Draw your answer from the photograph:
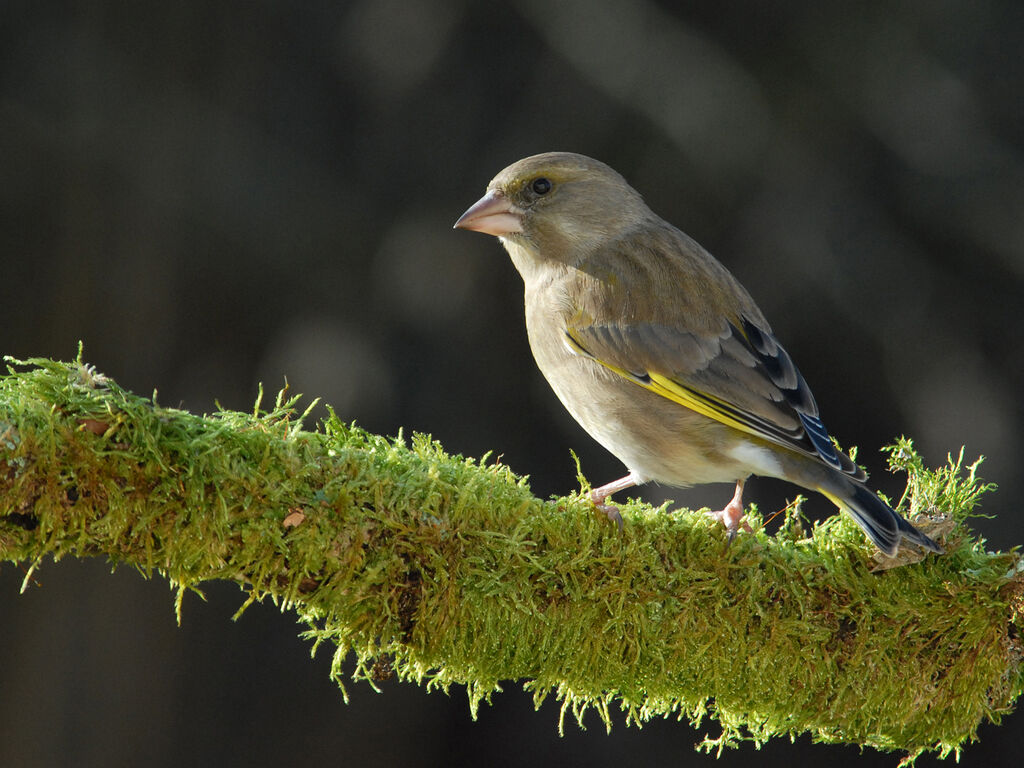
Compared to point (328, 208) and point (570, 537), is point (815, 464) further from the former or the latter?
point (328, 208)

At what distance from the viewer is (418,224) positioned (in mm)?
5527

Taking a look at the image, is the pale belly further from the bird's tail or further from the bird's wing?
the bird's tail

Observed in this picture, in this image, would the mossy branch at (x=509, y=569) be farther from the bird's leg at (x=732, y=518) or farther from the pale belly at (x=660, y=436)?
the pale belly at (x=660, y=436)

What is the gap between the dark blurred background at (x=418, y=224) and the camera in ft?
17.8

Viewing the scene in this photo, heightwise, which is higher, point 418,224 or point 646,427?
point 418,224

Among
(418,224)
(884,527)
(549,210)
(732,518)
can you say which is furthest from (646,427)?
(418,224)

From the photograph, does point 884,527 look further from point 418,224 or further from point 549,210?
point 418,224

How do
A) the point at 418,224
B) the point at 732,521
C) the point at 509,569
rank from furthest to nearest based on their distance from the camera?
the point at 418,224
the point at 732,521
the point at 509,569

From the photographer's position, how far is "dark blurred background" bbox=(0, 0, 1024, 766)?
544 centimetres

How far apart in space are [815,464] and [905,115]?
274 cm

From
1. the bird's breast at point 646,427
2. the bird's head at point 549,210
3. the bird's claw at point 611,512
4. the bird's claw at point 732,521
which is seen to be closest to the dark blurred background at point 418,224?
the bird's head at point 549,210

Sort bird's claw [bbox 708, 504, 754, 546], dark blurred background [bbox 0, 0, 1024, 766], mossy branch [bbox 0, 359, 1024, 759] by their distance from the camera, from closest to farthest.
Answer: mossy branch [bbox 0, 359, 1024, 759]
bird's claw [bbox 708, 504, 754, 546]
dark blurred background [bbox 0, 0, 1024, 766]

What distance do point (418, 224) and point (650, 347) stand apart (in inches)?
80.6

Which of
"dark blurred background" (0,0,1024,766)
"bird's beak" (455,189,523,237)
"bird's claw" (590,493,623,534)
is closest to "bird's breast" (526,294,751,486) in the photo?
"bird's beak" (455,189,523,237)
